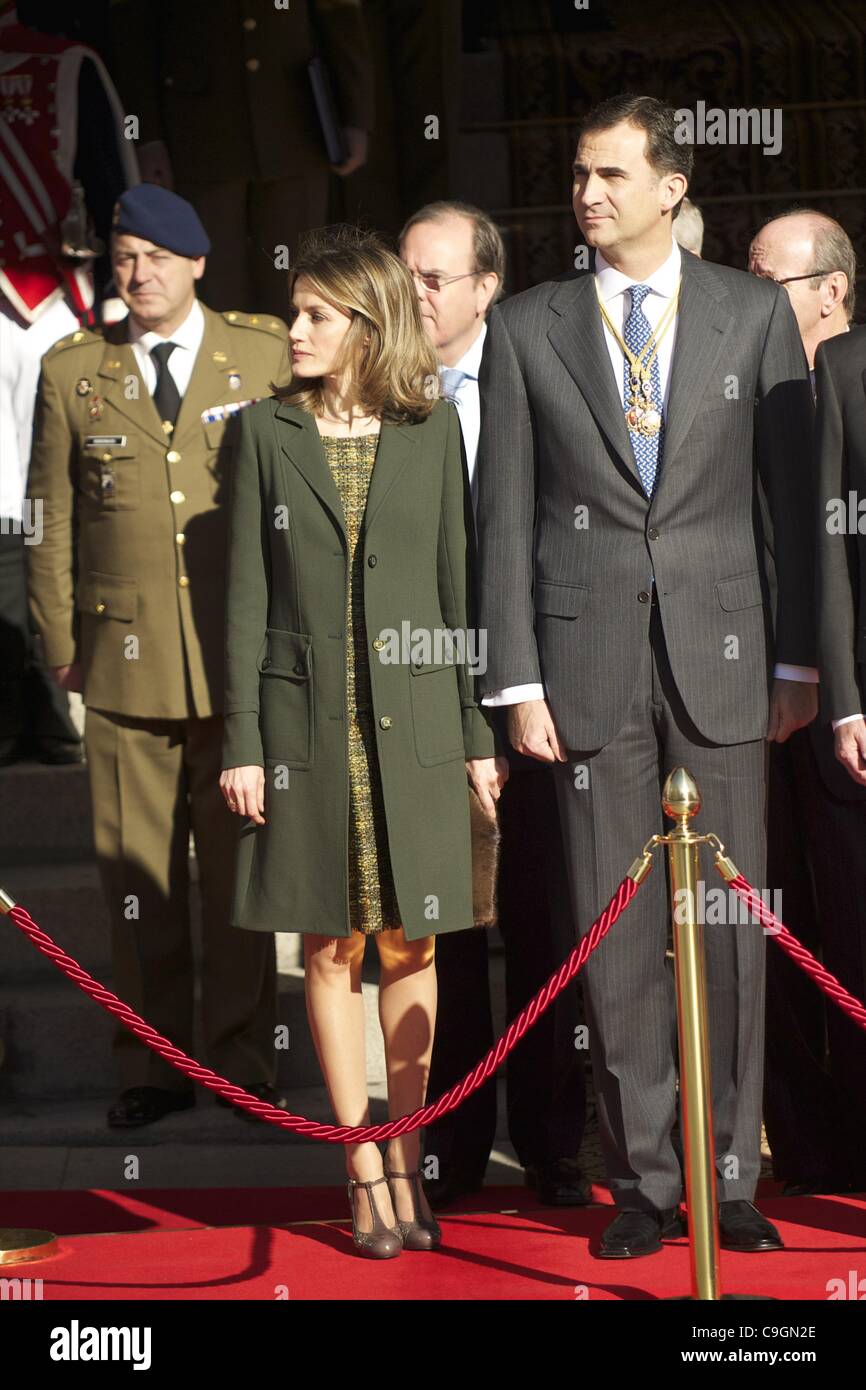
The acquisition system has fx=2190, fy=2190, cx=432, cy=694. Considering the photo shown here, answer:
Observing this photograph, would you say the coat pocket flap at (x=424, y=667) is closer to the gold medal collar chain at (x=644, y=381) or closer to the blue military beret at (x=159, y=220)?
the gold medal collar chain at (x=644, y=381)

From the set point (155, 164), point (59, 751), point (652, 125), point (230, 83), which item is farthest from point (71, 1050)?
point (230, 83)

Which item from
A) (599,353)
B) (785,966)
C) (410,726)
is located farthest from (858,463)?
(785,966)

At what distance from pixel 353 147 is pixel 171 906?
239cm

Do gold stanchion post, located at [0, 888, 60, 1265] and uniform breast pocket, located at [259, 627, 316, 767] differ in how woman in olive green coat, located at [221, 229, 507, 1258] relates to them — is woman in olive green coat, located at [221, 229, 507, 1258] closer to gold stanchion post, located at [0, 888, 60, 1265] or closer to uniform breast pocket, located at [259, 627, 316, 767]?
uniform breast pocket, located at [259, 627, 316, 767]

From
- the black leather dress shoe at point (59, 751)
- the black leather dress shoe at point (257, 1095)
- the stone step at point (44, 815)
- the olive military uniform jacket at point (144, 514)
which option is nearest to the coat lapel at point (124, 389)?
the olive military uniform jacket at point (144, 514)

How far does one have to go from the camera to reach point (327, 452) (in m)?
4.11

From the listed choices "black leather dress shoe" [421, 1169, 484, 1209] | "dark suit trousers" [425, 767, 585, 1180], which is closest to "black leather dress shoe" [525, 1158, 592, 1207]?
"dark suit trousers" [425, 767, 585, 1180]

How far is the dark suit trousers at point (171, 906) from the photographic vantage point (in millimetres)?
5078

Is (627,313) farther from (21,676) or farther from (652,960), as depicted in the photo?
(21,676)

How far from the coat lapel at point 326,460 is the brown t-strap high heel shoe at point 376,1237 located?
3.96 feet

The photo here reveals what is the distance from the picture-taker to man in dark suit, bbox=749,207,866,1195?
4349 millimetres

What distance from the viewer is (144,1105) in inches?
199

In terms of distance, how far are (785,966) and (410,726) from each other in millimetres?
1093
